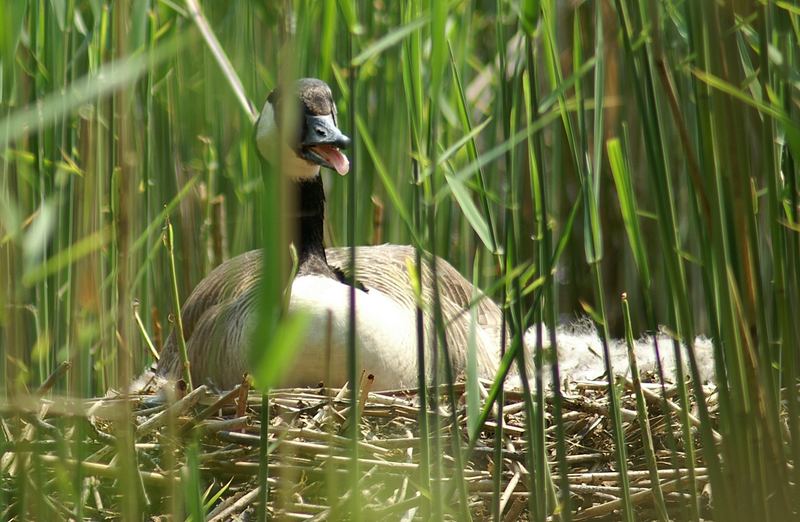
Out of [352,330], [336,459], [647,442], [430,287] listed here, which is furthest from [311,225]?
[352,330]

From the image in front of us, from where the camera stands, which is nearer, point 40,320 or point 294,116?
point 294,116

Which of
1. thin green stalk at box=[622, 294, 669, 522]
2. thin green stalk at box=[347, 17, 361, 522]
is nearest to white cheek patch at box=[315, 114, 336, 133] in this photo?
thin green stalk at box=[622, 294, 669, 522]

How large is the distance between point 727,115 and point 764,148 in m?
0.15

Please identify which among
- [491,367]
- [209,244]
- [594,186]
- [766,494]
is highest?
[209,244]

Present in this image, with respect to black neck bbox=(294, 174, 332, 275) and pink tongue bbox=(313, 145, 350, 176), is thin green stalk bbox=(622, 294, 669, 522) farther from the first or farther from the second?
black neck bbox=(294, 174, 332, 275)

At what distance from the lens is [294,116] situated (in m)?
0.75

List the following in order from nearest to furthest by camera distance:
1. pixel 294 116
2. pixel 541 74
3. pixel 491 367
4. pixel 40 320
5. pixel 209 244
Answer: pixel 294 116
pixel 40 320
pixel 491 367
pixel 209 244
pixel 541 74

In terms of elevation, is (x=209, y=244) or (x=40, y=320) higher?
(x=209, y=244)

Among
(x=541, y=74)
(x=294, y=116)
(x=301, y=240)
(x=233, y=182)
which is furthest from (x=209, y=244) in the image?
(x=294, y=116)

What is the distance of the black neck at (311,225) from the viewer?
9.73 feet

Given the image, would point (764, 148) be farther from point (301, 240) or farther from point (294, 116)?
point (301, 240)

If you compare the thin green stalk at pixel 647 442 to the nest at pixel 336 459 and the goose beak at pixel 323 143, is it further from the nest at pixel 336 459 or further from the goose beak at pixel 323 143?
the goose beak at pixel 323 143

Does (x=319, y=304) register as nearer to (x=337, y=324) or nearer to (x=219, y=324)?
(x=337, y=324)

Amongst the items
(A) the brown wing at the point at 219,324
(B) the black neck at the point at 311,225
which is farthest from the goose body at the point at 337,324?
(B) the black neck at the point at 311,225
